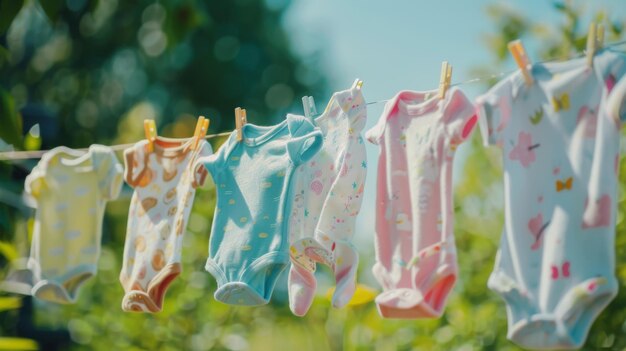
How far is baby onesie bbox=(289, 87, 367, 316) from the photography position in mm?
2076

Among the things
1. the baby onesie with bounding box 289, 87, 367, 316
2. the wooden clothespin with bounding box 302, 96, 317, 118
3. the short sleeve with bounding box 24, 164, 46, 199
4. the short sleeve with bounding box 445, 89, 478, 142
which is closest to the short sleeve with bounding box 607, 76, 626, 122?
the short sleeve with bounding box 445, 89, 478, 142

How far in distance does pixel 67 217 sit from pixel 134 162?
34 cm

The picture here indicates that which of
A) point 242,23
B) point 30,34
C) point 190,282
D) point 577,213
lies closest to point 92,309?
point 190,282

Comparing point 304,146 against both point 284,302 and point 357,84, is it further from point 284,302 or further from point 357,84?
point 284,302

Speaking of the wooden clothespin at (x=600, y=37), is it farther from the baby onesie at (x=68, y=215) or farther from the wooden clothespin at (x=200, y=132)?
the baby onesie at (x=68, y=215)

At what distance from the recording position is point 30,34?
30.7 ft

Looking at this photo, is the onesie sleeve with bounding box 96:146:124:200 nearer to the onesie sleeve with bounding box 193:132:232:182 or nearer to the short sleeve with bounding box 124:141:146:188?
the short sleeve with bounding box 124:141:146:188

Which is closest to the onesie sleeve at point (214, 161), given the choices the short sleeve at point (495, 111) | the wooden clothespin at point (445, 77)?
the wooden clothespin at point (445, 77)

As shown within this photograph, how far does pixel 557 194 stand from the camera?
181 cm

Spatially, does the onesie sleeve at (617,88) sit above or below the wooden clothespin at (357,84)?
below

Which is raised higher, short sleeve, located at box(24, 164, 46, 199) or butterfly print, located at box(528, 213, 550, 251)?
short sleeve, located at box(24, 164, 46, 199)

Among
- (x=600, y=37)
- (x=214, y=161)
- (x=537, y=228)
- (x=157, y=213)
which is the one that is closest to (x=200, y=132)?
(x=214, y=161)

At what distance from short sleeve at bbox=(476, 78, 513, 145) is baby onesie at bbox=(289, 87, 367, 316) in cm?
34

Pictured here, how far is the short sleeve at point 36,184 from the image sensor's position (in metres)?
2.81
